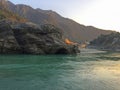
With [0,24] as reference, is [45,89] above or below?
below

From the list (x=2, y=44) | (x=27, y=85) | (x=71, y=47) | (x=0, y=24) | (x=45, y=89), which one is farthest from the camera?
(x=71, y=47)

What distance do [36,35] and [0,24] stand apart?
13.6 meters

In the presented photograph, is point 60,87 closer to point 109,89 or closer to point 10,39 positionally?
point 109,89

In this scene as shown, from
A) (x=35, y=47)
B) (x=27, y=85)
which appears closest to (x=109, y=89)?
(x=27, y=85)

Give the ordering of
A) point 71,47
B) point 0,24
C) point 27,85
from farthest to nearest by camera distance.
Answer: point 71,47 < point 0,24 < point 27,85

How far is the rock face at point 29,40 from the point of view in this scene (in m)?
77.4

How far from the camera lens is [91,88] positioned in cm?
2439

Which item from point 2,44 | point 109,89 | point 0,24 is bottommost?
point 109,89

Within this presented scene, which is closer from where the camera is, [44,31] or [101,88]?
[101,88]

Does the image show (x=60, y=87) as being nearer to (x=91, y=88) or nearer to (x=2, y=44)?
(x=91, y=88)

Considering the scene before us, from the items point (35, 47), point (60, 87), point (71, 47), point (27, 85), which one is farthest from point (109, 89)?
point (71, 47)

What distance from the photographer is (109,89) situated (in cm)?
2414

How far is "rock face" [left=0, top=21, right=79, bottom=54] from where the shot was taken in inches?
3046

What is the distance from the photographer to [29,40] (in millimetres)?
80500
